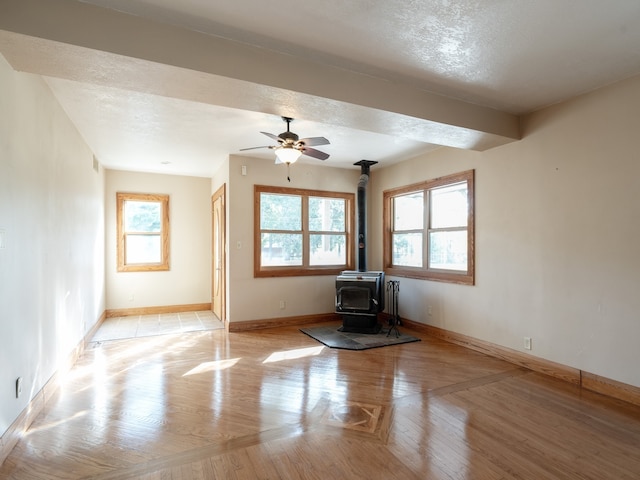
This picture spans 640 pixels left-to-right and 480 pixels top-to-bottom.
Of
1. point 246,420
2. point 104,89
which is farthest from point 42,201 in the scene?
point 246,420

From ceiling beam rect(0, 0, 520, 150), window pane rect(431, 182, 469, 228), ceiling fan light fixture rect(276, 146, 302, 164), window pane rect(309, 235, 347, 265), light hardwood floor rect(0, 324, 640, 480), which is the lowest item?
light hardwood floor rect(0, 324, 640, 480)

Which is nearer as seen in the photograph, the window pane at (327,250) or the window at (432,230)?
the window at (432,230)

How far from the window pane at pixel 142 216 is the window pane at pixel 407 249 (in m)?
4.47

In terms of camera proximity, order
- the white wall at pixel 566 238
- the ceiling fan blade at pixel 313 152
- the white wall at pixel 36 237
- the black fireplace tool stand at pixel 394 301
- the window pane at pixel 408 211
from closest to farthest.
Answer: the white wall at pixel 36 237, the white wall at pixel 566 238, the ceiling fan blade at pixel 313 152, the window pane at pixel 408 211, the black fireplace tool stand at pixel 394 301

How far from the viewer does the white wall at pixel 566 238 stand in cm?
290

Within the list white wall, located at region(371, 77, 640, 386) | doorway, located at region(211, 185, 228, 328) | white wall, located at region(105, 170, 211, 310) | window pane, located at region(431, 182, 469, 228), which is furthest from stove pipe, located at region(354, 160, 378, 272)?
white wall, located at region(105, 170, 211, 310)

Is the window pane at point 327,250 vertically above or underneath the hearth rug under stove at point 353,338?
above

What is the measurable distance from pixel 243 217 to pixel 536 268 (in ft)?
12.8

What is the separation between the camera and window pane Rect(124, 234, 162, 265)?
6402mm

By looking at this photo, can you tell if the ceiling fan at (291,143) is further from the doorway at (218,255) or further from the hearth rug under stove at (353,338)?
the hearth rug under stove at (353,338)

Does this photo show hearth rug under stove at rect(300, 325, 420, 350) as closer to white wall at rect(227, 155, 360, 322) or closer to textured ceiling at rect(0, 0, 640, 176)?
white wall at rect(227, 155, 360, 322)

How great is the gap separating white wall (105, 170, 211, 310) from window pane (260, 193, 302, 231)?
194cm

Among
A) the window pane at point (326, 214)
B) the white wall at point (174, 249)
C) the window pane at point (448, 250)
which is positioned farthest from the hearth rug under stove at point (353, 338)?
the white wall at point (174, 249)

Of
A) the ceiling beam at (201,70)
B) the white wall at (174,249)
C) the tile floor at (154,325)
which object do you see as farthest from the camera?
the white wall at (174,249)
